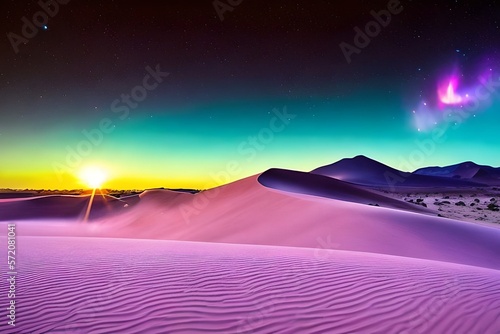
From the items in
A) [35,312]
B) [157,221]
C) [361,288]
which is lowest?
[361,288]

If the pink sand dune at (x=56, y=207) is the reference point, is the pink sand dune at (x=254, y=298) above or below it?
below

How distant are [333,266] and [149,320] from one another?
359cm

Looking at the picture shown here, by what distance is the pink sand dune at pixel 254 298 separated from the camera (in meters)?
3.58

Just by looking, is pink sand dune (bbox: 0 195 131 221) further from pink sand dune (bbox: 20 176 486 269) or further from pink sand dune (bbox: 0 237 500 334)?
pink sand dune (bbox: 0 237 500 334)

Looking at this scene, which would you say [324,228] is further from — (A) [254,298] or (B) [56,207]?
(B) [56,207]

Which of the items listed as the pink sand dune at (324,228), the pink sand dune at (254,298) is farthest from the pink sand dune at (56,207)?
the pink sand dune at (254,298)

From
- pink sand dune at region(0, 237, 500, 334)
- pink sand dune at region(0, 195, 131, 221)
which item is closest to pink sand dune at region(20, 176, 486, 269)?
pink sand dune at region(0, 237, 500, 334)

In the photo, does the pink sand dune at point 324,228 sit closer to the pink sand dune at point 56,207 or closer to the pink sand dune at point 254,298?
the pink sand dune at point 254,298

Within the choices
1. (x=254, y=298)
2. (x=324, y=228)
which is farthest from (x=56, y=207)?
(x=254, y=298)

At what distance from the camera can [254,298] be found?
14.2ft

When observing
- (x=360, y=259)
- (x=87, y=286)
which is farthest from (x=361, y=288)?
(x=87, y=286)

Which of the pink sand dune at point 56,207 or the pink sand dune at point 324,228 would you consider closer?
the pink sand dune at point 324,228

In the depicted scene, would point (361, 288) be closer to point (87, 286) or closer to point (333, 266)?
point (333, 266)

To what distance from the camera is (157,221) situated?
1005 inches
